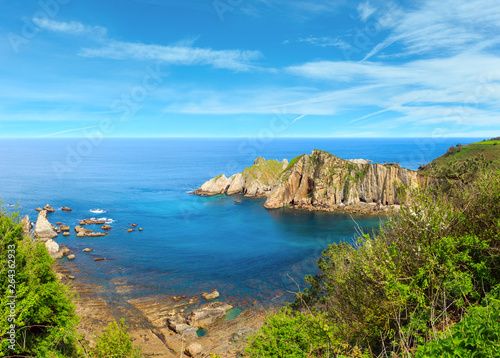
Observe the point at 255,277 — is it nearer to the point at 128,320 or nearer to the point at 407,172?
the point at 128,320

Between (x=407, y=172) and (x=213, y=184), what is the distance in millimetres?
79819

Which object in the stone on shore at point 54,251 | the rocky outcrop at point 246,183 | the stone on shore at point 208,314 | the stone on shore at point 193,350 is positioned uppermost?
the rocky outcrop at point 246,183

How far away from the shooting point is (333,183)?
10456 centimetres

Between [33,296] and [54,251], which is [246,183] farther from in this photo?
[33,296]

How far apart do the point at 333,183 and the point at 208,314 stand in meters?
77.0

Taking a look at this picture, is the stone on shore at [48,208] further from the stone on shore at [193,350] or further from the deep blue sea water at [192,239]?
the stone on shore at [193,350]

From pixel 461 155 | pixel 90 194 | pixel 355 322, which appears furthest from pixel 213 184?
pixel 355 322

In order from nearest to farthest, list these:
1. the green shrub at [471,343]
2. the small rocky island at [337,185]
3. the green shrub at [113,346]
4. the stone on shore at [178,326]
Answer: the green shrub at [471,343] → the green shrub at [113,346] → the stone on shore at [178,326] → the small rocky island at [337,185]

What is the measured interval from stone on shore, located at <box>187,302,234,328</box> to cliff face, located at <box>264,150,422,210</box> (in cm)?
6405

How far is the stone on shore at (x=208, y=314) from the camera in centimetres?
3840

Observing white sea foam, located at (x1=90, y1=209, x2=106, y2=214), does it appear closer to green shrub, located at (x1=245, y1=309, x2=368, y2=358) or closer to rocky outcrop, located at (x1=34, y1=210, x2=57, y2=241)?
rocky outcrop, located at (x1=34, y1=210, x2=57, y2=241)

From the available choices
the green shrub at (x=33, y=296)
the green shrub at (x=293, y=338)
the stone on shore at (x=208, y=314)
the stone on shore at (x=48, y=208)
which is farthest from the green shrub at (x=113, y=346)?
the stone on shore at (x=48, y=208)

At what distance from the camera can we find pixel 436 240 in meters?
13.1

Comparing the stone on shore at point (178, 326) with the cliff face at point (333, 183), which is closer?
the stone on shore at point (178, 326)
